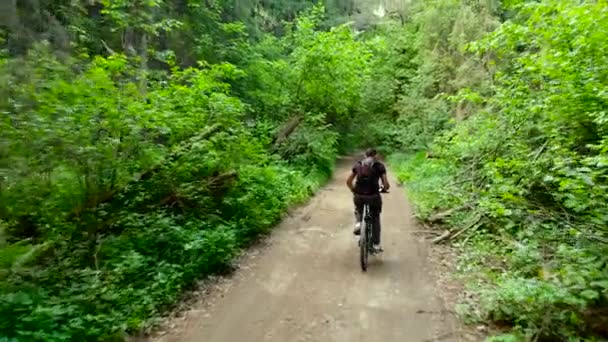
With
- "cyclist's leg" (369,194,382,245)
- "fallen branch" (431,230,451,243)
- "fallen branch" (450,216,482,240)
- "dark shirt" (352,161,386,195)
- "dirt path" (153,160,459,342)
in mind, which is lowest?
"dirt path" (153,160,459,342)

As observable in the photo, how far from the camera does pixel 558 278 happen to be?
5016 mm

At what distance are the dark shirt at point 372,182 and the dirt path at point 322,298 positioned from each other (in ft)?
4.26

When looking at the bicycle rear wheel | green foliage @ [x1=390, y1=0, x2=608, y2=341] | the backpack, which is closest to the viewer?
green foliage @ [x1=390, y1=0, x2=608, y2=341]

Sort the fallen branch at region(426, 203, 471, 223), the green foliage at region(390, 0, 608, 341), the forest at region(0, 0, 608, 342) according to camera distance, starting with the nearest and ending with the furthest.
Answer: the green foliage at region(390, 0, 608, 341) < the forest at region(0, 0, 608, 342) < the fallen branch at region(426, 203, 471, 223)

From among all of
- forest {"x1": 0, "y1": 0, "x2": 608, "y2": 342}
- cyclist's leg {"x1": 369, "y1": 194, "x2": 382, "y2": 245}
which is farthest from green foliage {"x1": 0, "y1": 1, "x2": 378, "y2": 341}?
cyclist's leg {"x1": 369, "y1": 194, "x2": 382, "y2": 245}

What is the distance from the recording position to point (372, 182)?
24.2 ft

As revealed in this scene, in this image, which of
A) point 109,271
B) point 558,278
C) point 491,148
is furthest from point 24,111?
point 491,148

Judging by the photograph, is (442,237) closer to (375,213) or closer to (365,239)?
(375,213)

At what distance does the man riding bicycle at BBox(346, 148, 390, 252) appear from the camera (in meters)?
7.32

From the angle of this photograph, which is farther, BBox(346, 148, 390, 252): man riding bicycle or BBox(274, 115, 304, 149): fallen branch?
BBox(274, 115, 304, 149): fallen branch

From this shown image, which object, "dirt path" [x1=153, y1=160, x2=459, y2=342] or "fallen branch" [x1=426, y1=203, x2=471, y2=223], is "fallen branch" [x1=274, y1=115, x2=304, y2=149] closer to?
"dirt path" [x1=153, y1=160, x2=459, y2=342]

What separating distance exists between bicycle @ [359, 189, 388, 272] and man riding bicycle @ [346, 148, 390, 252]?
12 cm

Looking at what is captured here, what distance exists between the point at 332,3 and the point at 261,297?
71.4 ft

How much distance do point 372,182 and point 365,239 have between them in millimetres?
1036
